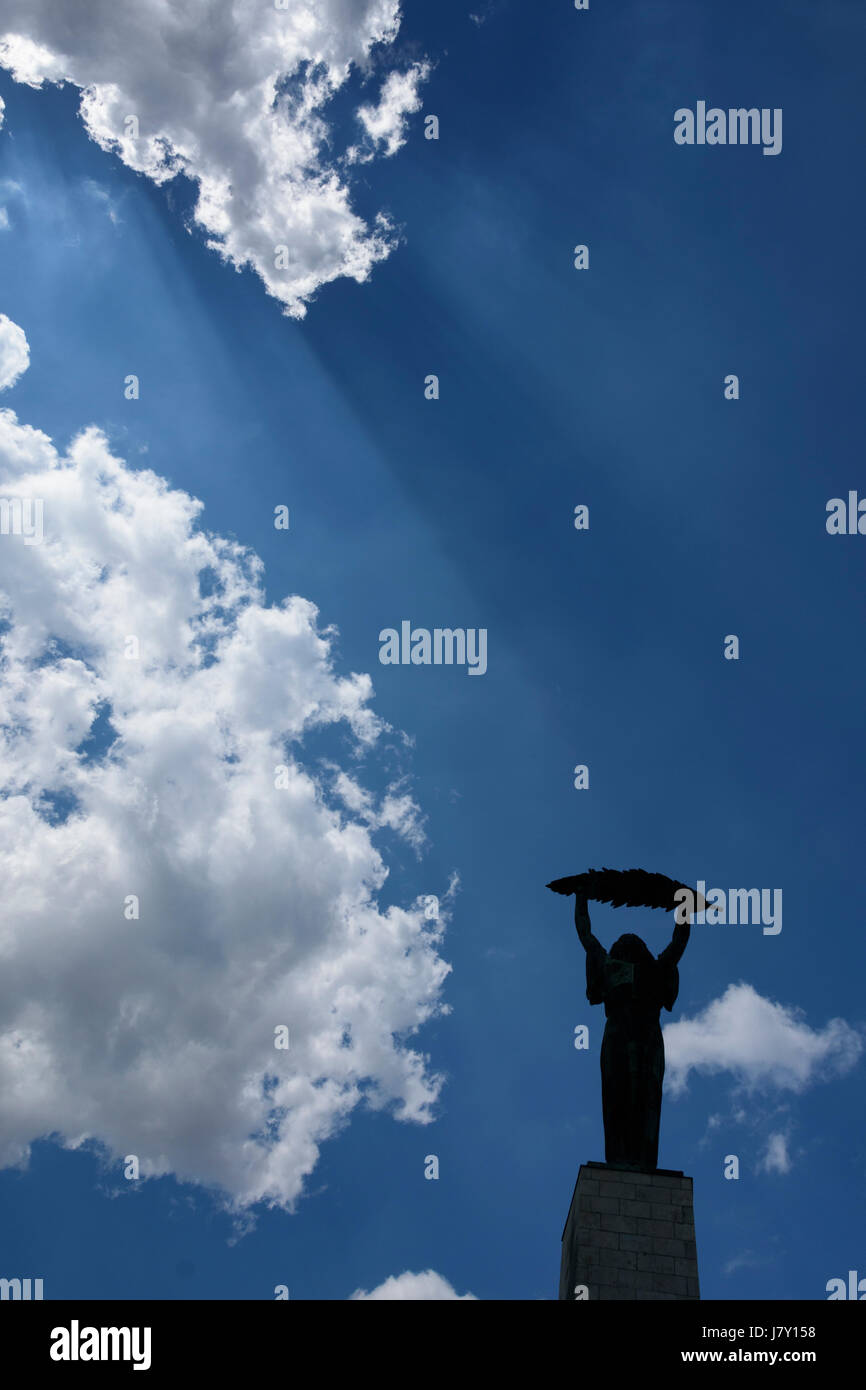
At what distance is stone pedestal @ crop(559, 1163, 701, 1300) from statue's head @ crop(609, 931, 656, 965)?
14.5 ft

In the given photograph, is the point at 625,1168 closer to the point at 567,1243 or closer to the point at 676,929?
the point at 567,1243

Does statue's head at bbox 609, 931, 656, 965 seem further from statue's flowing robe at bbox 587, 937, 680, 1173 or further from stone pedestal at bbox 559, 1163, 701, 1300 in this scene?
stone pedestal at bbox 559, 1163, 701, 1300

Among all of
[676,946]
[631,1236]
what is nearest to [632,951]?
[676,946]

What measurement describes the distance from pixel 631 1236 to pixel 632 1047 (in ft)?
11.9

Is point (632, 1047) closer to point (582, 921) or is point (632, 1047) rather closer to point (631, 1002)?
point (631, 1002)

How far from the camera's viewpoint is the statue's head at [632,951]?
23.5m

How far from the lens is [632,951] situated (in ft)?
77.8

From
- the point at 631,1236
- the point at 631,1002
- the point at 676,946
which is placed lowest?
the point at 631,1236

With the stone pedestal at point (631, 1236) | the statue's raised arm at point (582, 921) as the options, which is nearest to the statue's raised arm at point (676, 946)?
the statue's raised arm at point (582, 921)

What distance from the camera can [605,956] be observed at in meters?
23.4

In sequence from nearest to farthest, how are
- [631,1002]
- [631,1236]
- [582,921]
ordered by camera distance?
[631,1236]
[631,1002]
[582,921]
